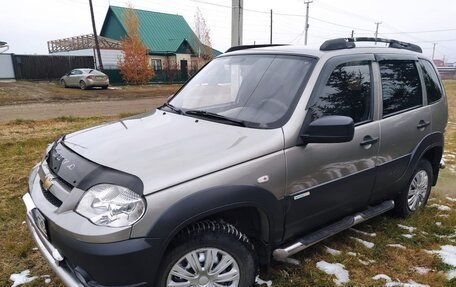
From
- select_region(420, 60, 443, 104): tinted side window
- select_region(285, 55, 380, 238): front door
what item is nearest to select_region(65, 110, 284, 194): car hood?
select_region(285, 55, 380, 238): front door

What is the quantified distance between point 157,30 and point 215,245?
42.4m

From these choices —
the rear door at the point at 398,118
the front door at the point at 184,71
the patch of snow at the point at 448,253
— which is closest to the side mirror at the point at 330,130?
the rear door at the point at 398,118

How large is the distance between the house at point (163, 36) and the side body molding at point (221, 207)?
36.1 metres

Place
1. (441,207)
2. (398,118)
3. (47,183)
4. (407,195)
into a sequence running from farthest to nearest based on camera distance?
(441,207)
(407,195)
(398,118)
(47,183)

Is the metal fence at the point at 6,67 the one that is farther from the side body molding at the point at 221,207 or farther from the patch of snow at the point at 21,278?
the side body molding at the point at 221,207

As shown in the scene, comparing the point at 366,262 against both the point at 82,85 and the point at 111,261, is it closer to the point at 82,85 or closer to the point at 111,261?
the point at 111,261

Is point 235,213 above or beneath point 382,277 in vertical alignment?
above

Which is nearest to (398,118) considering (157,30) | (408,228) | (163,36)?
(408,228)

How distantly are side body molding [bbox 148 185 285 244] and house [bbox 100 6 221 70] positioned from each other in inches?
1420

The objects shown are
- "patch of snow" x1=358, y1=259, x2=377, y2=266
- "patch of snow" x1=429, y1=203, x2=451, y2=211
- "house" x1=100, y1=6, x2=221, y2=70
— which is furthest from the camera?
"house" x1=100, y1=6, x2=221, y2=70

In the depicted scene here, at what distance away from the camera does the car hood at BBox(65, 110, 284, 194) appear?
7.53ft

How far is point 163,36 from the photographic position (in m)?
41.4

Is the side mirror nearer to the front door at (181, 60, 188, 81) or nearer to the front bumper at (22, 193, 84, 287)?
the front bumper at (22, 193, 84, 287)

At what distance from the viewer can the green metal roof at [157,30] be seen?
40.2 m
